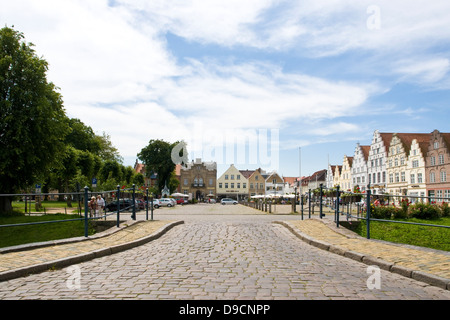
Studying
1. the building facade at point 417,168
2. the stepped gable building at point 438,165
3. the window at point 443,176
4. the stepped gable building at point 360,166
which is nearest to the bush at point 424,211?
the stepped gable building at point 438,165

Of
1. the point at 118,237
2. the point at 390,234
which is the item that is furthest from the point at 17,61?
the point at 390,234

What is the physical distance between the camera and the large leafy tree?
901 inches

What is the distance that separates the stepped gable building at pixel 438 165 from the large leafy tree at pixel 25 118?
5016 cm

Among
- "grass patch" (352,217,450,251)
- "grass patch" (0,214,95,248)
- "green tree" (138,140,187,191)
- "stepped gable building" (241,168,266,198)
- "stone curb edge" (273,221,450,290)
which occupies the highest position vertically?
"green tree" (138,140,187,191)

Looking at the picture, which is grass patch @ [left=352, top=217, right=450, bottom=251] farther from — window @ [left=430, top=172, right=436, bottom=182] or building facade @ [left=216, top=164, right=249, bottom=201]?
building facade @ [left=216, top=164, right=249, bottom=201]

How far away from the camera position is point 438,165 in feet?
186

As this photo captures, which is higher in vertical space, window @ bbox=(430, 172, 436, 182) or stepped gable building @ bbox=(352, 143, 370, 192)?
stepped gable building @ bbox=(352, 143, 370, 192)

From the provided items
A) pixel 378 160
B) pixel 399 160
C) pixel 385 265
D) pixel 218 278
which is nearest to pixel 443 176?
pixel 399 160

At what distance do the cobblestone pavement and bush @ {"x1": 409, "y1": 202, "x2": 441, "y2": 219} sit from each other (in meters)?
17.1

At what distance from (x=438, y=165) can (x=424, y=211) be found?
37.5 m

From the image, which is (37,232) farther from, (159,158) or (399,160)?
(399,160)

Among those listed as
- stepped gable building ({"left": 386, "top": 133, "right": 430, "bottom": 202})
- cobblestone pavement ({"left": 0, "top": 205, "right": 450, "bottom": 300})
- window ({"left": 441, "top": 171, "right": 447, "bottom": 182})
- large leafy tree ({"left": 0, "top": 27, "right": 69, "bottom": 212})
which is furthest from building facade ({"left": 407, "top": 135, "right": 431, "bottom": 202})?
cobblestone pavement ({"left": 0, "top": 205, "right": 450, "bottom": 300})

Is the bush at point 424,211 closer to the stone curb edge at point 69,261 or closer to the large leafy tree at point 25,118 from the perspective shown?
the stone curb edge at point 69,261

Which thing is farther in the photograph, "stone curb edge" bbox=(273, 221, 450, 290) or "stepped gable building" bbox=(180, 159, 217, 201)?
"stepped gable building" bbox=(180, 159, 217, 201)
